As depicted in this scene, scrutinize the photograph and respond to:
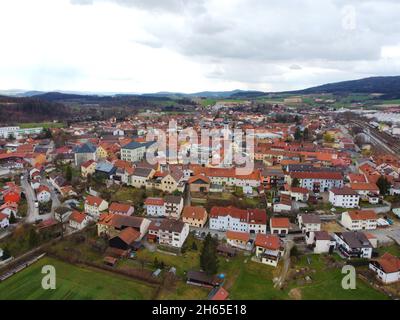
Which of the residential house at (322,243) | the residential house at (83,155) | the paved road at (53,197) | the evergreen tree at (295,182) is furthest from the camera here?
the residential house at (83,155)

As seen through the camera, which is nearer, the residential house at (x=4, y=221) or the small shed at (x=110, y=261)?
the small shed at (x=110, y=261)

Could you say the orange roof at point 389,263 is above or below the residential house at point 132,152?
below

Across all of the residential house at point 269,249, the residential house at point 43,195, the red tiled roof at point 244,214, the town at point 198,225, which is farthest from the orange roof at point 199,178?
the residential house at point 43,195

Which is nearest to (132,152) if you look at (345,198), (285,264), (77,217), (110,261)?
(77,217)

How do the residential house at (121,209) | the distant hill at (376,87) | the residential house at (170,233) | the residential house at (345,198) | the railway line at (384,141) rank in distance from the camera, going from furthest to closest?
the distant hill at (376,87), the railway line at (384,141), the residential house at (345,198), the residential house at (121,209), the residential house at (170,233)

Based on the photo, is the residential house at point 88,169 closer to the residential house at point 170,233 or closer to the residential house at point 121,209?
the residential house at point 121,209

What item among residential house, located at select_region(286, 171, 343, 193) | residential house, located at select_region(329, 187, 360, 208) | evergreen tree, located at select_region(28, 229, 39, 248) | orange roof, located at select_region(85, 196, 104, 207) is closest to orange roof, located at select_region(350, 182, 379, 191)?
residential house, located at select_region(329, 187, 360, 208)

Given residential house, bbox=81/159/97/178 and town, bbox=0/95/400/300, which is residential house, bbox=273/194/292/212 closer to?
town, bbox=0/95/400/300
